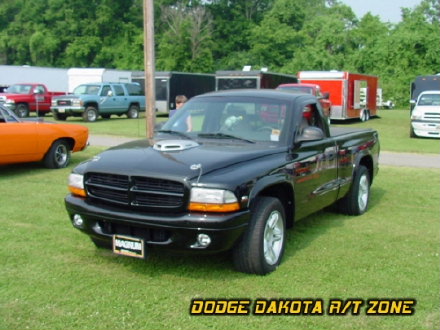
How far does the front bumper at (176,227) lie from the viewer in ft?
14.8

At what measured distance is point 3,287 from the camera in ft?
15.4

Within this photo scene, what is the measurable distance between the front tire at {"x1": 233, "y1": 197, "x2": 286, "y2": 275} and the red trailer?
2260 cm

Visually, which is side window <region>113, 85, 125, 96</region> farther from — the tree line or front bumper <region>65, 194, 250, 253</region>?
the tree line

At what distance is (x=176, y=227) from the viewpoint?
4.52 meters

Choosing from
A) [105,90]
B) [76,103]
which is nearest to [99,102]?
[105,90]

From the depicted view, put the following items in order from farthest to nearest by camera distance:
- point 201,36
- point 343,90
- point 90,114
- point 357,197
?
point 201,36 → point 343,90 → point 90,114 → point 357,197

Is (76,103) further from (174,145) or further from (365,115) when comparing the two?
(174,145)

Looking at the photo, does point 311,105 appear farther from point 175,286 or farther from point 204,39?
point 204,39

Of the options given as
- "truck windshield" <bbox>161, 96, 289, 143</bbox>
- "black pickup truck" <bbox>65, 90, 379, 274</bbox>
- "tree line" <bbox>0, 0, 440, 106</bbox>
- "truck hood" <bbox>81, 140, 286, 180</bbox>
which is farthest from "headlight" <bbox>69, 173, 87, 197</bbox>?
"tree line" <bbox>0, 0, 440, 106</bbox>

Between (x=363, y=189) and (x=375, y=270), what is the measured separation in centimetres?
265

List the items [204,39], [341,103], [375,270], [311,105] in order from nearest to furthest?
[375,270] < [311,105] < [341,103] < [204,39]

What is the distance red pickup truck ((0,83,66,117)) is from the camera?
26.2 meters

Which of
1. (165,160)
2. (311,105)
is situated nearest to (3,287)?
(165,160)

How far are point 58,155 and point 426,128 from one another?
13435 mm
